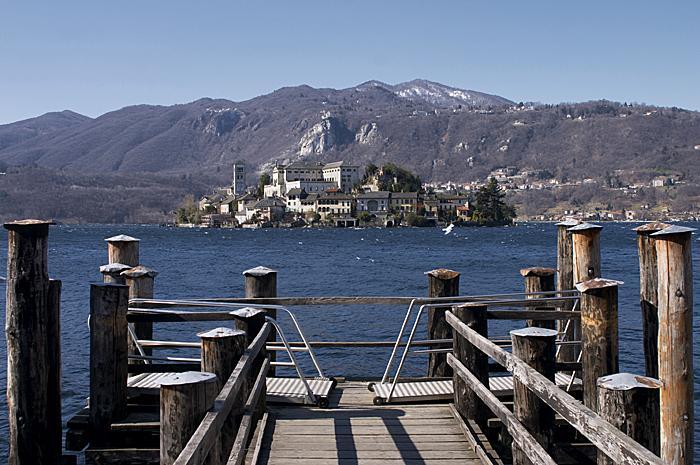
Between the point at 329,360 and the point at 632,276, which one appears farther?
the point at 632,276

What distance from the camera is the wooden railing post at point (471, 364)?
8.45 meters

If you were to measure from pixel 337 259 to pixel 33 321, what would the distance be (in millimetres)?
77234

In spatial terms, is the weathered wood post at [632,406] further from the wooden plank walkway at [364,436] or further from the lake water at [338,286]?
the lake water at [338,286]

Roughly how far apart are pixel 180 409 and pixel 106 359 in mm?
4228

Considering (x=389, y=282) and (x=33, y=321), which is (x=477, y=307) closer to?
(x=33, y=321)

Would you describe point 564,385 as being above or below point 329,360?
above

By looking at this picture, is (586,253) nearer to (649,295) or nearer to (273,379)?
(649,295)

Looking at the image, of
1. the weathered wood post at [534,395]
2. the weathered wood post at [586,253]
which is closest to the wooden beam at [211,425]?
the weathered wood post at [534,395]

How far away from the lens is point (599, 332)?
26.6ft

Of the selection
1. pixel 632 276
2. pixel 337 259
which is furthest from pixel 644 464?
pixel 337 259

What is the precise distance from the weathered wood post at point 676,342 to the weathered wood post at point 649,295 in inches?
53.2

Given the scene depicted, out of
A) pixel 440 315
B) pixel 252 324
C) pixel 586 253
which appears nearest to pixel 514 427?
pixel 252 324

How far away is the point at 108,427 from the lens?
8.77 metres

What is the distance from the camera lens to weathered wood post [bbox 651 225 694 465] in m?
7.65
